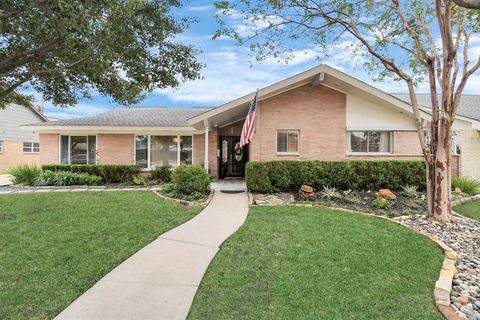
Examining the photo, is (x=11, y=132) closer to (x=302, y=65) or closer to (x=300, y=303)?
(x=302, y=65)

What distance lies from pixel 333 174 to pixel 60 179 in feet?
39.3

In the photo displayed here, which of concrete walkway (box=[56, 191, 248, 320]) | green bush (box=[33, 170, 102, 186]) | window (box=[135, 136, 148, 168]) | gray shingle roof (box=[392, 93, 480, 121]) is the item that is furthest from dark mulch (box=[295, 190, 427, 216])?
gray shingle roof (box=[392, 93, 480, 121])

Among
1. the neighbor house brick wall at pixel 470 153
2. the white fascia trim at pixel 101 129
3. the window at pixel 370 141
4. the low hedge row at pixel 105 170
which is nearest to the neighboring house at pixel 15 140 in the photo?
the white fascia trim at pixel 101 129

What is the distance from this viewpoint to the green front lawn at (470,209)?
7875 mm

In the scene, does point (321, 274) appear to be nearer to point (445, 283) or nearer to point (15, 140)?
point (445, 283)

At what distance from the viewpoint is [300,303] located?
3191 millimetres

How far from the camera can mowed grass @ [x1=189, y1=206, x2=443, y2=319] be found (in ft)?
10.1

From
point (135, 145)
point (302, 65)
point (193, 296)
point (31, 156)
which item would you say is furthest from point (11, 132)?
point (193, 296)

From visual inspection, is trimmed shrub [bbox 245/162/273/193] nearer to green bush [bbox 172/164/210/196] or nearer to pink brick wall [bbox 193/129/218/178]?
green bush [bbox 172/164/210/196]

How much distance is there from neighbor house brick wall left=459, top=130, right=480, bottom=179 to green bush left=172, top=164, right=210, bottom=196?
→ 1413 centimetres

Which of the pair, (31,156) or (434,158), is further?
(31,156)

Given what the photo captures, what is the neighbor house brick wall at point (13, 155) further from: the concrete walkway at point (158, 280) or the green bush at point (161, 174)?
the concrete walkway at point (158, 280)

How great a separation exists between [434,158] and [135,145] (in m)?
13.6

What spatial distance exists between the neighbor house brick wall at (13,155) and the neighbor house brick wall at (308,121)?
80.9 ft
